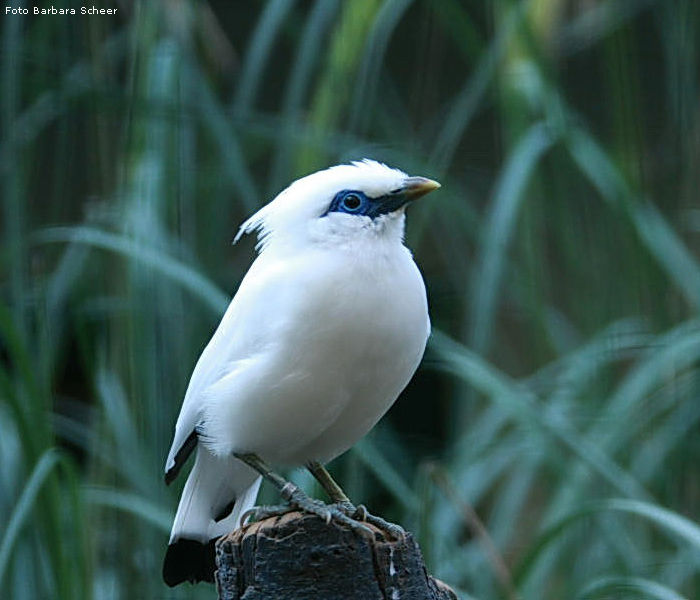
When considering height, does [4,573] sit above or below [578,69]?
below

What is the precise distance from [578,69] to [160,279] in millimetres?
2348

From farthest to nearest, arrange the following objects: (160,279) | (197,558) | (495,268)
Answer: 1. (495,268)
2. (160,279)
3. (197,558)

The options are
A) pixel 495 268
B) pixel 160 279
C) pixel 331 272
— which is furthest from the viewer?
pixel 495 268

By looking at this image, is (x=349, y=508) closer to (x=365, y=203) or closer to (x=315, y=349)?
(x=315, y=349)

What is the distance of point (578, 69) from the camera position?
164 inches

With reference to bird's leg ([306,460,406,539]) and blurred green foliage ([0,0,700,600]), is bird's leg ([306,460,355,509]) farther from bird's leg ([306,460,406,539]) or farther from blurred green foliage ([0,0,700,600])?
blurred green foliage ([0,0,700,600])

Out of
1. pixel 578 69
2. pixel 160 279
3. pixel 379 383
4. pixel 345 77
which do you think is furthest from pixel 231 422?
pixel 578 69

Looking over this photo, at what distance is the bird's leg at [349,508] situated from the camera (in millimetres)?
1475

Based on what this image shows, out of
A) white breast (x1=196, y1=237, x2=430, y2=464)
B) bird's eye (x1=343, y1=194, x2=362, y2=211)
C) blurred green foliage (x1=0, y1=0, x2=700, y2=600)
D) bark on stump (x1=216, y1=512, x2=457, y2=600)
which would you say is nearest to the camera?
bark on stump (x1=216, y1=512, x2=457, y2=600)

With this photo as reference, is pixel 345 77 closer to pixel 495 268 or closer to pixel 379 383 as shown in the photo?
pixel 495 268

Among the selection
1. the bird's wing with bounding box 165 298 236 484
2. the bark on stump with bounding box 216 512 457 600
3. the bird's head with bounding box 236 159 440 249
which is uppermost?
the bird's head with bounding box 236 159 440 249

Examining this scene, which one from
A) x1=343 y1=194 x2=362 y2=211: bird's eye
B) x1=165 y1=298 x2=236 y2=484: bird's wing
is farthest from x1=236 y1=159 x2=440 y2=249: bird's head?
x1=165 y1=298 x2=236 y2=484: bird's wing

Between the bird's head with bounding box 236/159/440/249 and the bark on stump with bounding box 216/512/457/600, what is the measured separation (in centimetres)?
43

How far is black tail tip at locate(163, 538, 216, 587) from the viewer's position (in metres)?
1.79
